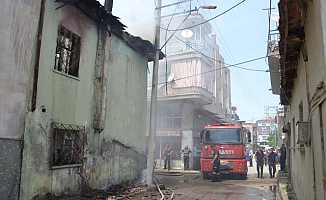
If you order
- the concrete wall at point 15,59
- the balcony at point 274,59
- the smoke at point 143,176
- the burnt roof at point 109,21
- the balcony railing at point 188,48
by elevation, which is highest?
the balcony railing at point 188,48

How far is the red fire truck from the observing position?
47.4 ft

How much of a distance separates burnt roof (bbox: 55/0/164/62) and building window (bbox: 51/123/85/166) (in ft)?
11.4

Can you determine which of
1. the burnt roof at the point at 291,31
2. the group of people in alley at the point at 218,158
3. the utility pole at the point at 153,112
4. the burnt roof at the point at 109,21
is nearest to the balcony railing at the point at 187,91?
the group of people in alley at the point at 218,158

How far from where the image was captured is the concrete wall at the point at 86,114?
711 centimetres

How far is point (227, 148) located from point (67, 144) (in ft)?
29.4

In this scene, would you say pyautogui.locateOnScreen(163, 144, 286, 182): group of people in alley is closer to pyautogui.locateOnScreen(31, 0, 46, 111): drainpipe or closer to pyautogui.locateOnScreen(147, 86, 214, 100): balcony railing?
pyautogui.locateOnScreen(147, 86, 214, 100): balcony railing

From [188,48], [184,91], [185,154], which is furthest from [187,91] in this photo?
[185,154]

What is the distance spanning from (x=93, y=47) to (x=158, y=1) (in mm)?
3751

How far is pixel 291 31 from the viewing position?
201 inches

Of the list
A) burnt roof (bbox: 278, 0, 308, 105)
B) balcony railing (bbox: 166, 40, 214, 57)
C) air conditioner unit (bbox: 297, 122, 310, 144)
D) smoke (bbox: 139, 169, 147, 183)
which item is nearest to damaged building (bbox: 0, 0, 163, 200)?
smoke (bbox: 139, 169, 147, 183)

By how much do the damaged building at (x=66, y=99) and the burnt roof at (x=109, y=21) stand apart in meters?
0.03

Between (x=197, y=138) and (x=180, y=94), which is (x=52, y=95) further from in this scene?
(x=197, y=138)

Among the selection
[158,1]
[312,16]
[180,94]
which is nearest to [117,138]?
[158,1]

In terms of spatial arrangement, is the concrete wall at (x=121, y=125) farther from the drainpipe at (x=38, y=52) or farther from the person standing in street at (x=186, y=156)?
the person standing in street at (x=186, y=156)
